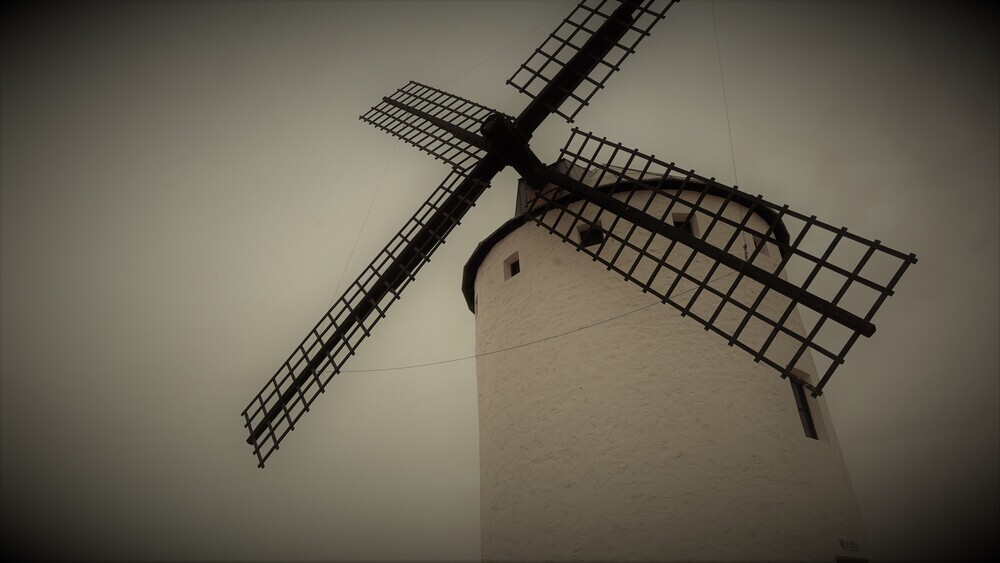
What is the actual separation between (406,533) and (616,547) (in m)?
19.8

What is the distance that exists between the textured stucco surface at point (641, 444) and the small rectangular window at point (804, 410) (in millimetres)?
117

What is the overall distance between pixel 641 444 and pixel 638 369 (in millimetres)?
854

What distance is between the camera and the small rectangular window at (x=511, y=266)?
24.8 feet

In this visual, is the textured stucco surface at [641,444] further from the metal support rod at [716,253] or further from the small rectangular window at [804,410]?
the metal support rod at [716,253]

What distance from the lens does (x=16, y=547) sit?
2977 cm

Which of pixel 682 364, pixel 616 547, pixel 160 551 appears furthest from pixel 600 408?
pixel 160 551

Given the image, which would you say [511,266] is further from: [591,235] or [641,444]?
[641,444]

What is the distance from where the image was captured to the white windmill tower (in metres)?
4.89

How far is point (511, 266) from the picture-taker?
7762mm

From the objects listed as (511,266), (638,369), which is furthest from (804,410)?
(511,266)

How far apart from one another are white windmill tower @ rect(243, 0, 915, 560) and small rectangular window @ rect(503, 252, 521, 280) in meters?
0.02

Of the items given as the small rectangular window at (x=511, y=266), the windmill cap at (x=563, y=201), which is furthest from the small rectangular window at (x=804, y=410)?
the small rectangular window at (x=511, y=266)

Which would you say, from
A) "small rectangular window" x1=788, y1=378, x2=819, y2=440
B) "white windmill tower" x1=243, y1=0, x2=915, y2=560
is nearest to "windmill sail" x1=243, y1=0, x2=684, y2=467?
"white windmill tower" x1=243, y1=0, x2=915, y2=560

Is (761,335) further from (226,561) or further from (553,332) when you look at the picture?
(226,561)
